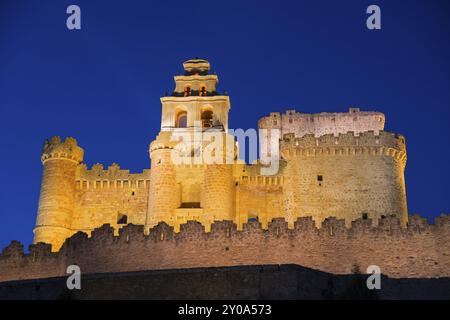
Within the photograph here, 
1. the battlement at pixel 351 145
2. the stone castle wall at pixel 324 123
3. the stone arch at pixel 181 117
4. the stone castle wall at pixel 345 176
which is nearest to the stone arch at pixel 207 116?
the stone arch at pixel 181 117

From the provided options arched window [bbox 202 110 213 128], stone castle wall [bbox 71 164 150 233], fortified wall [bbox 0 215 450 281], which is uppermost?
arched window [bbox 202 110 213 128]

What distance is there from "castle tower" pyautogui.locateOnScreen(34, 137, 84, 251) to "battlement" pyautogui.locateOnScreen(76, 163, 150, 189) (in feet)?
2.01

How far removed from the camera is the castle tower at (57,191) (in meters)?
50.1

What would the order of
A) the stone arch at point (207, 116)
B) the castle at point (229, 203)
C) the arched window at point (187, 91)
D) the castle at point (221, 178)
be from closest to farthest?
the castle at point (229, 203)
the castle at point (221, 178)
the stone arch at point (207, 116)
the arched window at point (187, 91)

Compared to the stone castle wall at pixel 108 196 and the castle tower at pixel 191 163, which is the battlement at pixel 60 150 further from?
the castle tower at pixel 191 163

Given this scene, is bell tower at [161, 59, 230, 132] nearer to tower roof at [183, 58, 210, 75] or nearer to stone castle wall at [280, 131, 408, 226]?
tower roof at [183, 58, 210, 75]

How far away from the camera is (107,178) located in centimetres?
5381

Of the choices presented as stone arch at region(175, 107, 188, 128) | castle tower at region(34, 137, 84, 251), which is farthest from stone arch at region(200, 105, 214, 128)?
castle tower at region(34, 137, 84, 251)

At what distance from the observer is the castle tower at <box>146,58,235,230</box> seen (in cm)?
4856

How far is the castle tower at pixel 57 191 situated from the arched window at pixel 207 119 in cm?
828

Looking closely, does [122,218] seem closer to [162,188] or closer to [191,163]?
[162,188]
